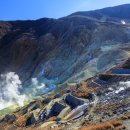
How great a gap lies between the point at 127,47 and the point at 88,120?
63182mm

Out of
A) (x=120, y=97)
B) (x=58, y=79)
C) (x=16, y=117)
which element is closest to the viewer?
(x=120, y=97)

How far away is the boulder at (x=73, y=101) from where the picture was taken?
137 feet

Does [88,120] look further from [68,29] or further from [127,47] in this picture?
[68,29]

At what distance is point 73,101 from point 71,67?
5829 centimetres

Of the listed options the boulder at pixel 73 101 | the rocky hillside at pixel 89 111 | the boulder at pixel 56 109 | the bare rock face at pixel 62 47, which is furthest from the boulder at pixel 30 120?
the bare rock face at pixel 62 47

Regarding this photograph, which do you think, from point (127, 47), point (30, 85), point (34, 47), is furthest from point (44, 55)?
point (127, 47)

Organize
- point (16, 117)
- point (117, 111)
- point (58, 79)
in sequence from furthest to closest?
point (58, 79), point (16, 117), point (117, 111)

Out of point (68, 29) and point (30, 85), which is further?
point (68, 29)

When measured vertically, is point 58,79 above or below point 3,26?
below

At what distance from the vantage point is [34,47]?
136m

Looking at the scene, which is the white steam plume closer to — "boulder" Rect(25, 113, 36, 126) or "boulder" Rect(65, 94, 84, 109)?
"boulder" Rect(25, 113, 36, 126)

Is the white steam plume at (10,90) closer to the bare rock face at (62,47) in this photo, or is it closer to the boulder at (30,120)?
the bare rock face at (62,47)

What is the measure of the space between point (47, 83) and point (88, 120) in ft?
231

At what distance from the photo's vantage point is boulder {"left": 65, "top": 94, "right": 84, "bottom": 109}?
137 ft
